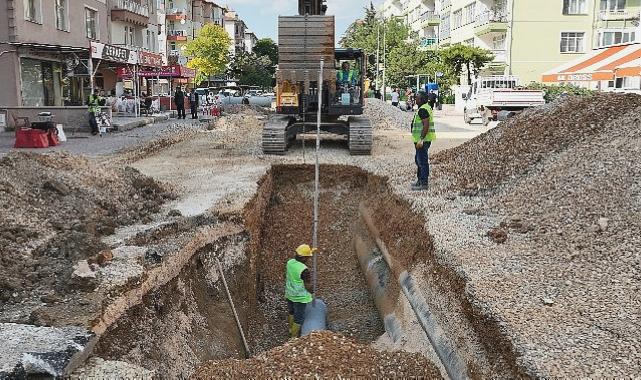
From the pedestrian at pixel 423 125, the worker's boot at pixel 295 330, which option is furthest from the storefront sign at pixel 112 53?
the worker's boot at pixel 295 330

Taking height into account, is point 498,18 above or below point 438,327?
above

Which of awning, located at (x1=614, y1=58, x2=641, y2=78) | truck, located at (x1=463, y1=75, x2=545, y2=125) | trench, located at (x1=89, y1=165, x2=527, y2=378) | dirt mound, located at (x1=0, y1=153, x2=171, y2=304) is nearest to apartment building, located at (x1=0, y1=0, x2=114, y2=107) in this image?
trench, located at (x1=89, y1=165, x2=527, y2=378)

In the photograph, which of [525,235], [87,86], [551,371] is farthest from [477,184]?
[87,86]

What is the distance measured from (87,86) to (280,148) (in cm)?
1725

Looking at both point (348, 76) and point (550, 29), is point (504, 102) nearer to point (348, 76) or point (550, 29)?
point (348, 76)

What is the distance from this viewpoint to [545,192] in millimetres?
8445

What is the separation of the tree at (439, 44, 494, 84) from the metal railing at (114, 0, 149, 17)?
825 inches

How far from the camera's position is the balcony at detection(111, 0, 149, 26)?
34.8 m

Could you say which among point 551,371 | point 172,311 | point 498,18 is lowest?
point 172,311

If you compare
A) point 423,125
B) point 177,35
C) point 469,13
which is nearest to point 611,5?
point 469,13

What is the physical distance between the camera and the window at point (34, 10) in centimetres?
2349

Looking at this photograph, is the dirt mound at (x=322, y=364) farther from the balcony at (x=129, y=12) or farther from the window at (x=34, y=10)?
the balcony at (x=129, y=12)

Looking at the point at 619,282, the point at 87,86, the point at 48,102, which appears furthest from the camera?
the point at 87,86

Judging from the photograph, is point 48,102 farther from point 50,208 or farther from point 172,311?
point 172,311
